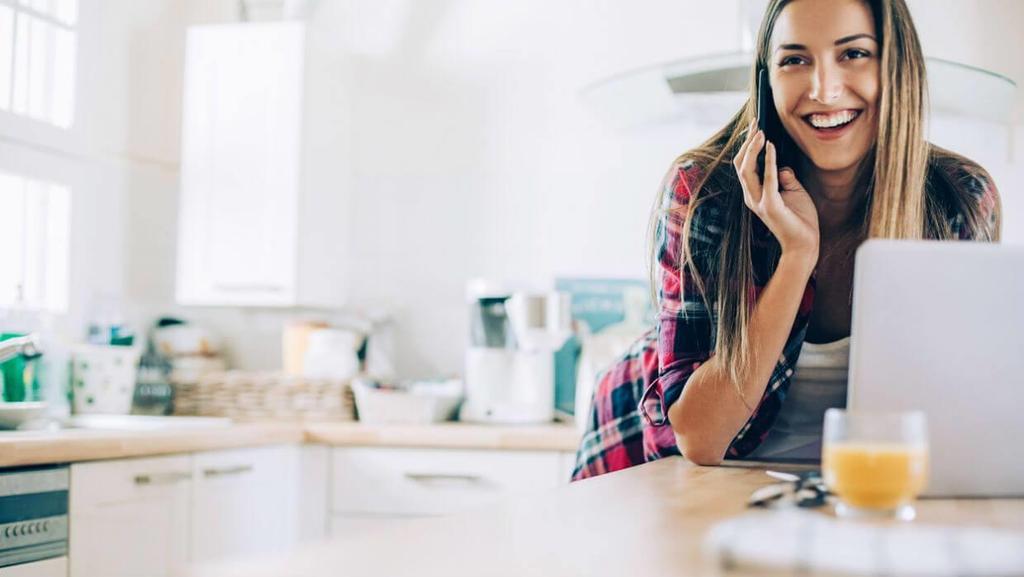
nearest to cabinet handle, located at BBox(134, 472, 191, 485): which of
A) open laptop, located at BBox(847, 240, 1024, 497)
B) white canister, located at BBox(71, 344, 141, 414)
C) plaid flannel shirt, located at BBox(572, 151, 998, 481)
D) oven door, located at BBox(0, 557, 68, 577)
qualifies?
oven door, located at BBox(0, 557, 68, 577)

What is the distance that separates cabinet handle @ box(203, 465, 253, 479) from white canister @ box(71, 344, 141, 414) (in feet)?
1.45

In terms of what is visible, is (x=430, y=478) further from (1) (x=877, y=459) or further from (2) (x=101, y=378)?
(1) (x=877, y=459)

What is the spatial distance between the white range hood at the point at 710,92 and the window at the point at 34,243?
5.03ft

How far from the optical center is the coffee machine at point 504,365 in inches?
124

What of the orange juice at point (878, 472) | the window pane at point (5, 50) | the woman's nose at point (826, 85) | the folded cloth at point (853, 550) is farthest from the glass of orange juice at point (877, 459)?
the window pane at point (5, 50)

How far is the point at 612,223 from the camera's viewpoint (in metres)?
3.54

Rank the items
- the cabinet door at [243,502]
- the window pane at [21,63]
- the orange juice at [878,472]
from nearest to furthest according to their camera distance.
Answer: the orange juice at [878,472]
the cabinet door at [243,502]
the window pane at [21,63]

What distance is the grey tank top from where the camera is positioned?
5.34 feet

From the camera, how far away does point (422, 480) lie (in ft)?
9.91

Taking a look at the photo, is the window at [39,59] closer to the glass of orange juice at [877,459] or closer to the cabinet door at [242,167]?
the cabinet door at [242,167]

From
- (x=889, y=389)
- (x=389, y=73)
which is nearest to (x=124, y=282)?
(x=389, y=73)

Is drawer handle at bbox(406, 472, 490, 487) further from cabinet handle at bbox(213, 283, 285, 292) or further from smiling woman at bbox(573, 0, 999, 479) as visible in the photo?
smiling woman at bbox(573, 0, 999, 479)

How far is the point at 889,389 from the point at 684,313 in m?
0.44

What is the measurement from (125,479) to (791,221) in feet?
5.20
